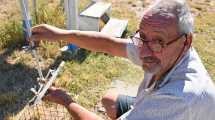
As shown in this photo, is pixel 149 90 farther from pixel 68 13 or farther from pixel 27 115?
pixel 68 13

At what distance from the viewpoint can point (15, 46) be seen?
452cm

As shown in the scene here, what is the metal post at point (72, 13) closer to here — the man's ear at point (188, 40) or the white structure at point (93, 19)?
the white structure at point (93, 19)

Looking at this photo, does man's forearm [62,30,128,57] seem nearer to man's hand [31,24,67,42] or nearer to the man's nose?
man's hand [31,24,67,42]

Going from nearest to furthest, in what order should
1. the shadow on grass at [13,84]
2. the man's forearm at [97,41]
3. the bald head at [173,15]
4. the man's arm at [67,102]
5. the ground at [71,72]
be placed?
the bald head at [173,15], the man's arm at [67,102], the man's forearm at [97,41], the shadow on grass at [13,84], the ground at [71,72]

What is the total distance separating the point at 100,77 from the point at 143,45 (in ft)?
6.91

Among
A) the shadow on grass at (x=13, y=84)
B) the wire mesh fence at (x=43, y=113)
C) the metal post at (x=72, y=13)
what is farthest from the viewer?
the metal post at (x=72, y=13)

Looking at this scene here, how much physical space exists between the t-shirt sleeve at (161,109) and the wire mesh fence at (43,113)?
1.53 m

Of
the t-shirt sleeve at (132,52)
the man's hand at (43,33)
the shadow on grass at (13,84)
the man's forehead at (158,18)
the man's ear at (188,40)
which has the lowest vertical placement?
the shadow on grass at (13,84)

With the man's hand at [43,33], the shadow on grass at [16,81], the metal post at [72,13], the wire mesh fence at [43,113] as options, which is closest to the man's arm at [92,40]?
the man's hand at [43,33]

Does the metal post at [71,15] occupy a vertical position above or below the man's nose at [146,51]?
below

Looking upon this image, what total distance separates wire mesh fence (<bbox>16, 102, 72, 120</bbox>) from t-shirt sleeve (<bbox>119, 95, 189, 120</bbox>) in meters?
1.53

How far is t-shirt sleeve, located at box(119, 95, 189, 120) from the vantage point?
1.94 metres

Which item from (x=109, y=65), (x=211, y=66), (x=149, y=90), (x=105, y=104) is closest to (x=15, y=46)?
(x=109, y=65)

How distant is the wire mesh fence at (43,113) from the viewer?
3.48 metres
